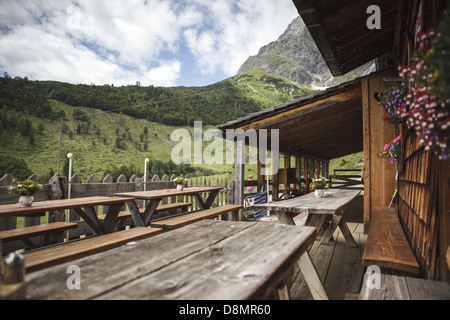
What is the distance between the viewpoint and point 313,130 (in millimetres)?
8039

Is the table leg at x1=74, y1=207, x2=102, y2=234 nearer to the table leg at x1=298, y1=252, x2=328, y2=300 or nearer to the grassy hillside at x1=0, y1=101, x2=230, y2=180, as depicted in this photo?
the table leg at x1=298, y1=252, x2=328, y2=300

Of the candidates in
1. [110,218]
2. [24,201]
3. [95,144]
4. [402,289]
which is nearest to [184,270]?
[402,289]

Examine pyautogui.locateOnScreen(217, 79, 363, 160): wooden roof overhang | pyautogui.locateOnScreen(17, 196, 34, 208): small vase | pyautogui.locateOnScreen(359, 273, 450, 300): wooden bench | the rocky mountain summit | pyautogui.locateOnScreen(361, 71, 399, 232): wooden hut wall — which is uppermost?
the rocky mountain summit

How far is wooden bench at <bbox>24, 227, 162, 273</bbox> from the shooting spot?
1947 millimetres

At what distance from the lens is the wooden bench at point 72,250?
1947 millimetres

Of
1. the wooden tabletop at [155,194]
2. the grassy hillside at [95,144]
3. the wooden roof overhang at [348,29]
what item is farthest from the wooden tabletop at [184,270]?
the grassy hillside at [95,144]

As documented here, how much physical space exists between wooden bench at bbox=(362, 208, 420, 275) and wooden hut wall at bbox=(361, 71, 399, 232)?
6.21 feet

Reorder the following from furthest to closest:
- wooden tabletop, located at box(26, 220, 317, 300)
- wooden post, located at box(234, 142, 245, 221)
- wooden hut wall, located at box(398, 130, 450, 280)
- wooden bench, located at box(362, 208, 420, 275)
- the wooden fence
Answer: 1. wooden post, located at box(234, 142, 245, 221)
2. the wooden fence
3. wooden bench, located at box(362, 208, 420, 275)
4. wooden hut wall, located at box(398, 130, 450, 280)
5. wooden tabletop, located at box(26, 220, 317, 300)

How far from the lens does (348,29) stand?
3672 mm

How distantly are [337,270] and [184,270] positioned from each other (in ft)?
8.16

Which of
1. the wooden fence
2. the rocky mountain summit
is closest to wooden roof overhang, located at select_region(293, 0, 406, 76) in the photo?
the wooden fence

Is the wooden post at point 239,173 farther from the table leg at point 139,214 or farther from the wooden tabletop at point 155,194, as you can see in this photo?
the table leg at point 139,214

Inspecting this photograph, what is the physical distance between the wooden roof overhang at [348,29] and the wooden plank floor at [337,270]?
274cm
